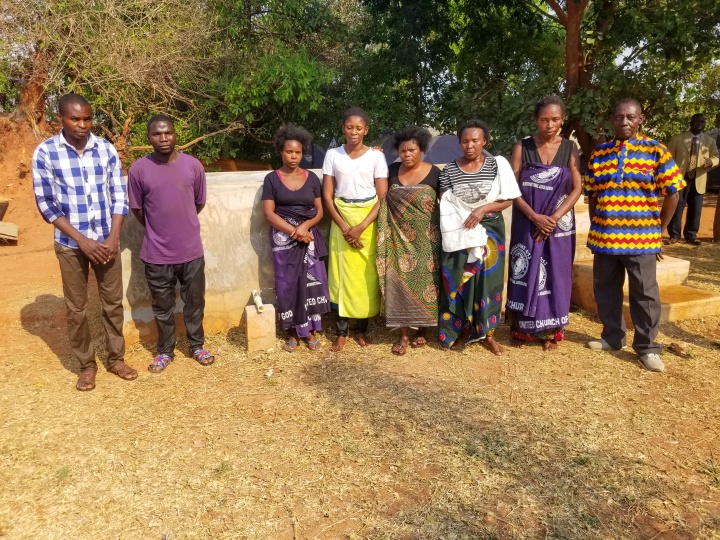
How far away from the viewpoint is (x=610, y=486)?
103 inches

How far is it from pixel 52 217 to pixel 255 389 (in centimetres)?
163

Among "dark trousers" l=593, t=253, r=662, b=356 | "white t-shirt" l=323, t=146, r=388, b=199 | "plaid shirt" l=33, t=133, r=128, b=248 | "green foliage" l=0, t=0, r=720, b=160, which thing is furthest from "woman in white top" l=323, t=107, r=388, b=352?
"green foliage" l=0, t=0, r=720, b=160

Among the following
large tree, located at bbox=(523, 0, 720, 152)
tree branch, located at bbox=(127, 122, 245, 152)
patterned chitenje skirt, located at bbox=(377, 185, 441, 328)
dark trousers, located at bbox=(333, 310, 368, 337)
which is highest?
large tree, located at bbox=(523, 0, 720, 152)

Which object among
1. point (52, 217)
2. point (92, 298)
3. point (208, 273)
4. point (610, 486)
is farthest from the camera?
point (92, 298)

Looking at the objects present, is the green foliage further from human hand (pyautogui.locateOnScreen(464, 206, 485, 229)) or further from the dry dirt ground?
the dry dirt ground

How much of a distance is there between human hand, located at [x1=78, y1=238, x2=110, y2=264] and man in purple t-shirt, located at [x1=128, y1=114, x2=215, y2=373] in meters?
0.34

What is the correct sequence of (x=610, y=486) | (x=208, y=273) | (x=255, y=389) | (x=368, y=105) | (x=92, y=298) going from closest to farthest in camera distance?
(x=610, y=486) < (x=255, y=389) < (x=208, y=273) < (x=92, y=298) < (x=368, y=105)

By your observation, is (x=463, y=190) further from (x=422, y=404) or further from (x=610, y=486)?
(x=610, y=486)

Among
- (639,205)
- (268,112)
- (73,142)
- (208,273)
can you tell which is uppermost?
(268,112)

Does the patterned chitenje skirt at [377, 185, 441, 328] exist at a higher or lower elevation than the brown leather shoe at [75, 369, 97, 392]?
higher

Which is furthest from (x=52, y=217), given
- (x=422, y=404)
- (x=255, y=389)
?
(x=422, y=404)

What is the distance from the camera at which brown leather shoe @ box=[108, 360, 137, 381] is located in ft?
12.6

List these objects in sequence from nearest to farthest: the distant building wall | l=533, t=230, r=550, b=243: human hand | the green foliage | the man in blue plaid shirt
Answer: the man in blue plaid shirt, l=533, t=230, r=550, b=243: human hand, the distant building wall, the green foliage

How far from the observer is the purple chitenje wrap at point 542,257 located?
12.8 ft
